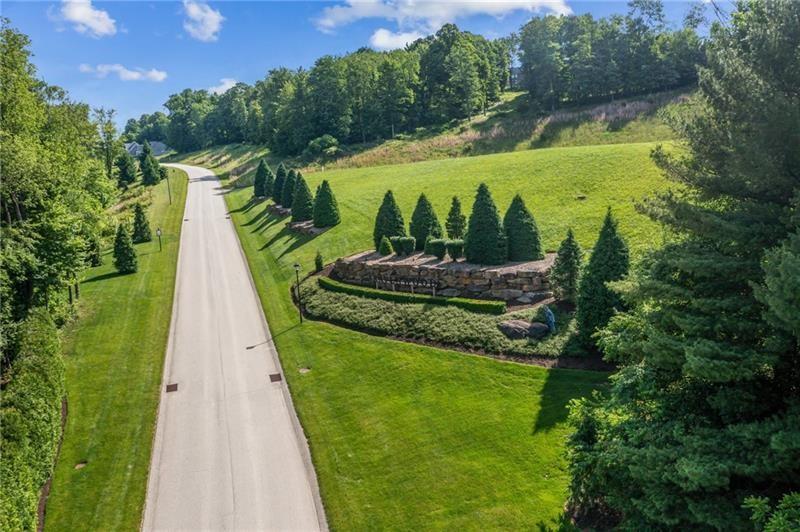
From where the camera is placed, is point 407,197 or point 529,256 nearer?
point 529,256

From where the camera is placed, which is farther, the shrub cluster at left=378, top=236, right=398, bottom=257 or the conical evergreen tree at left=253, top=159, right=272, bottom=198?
the conical evergreen tree at left=253, top=159, right=272, bottom=198

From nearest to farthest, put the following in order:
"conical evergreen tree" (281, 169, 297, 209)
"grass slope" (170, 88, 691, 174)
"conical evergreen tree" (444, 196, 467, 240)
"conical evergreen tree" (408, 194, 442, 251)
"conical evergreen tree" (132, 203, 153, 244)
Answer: "conical evergreen tree" (444, 196, 467, 240) → "conical evergreen tree" (408, 194, 442, 251) → "conical evergreen tree" (132, 203, 153, 244) → "conical evergreen tree" (281, 169, 297, 209) → "grass slope" (170, 88, 691, 174)

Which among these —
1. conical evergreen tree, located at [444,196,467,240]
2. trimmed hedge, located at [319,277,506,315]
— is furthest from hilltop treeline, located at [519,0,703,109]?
trimmed hedge, located at [319,277,506,315]

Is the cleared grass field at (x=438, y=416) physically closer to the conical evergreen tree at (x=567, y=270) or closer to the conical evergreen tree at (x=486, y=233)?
the conical evergreen tree at (x=486, y=233)

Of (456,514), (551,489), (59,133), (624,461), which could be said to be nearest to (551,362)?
(551,489)

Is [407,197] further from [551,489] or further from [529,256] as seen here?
[551,489]

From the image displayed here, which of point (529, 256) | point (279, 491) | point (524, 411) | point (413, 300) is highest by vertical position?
point (529, 256)

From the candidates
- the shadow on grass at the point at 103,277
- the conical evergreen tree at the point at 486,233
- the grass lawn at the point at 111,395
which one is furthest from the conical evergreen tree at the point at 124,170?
the conical evergreen tree at the point at 486,233

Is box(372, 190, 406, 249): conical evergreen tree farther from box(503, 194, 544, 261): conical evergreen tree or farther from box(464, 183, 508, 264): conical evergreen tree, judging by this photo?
box(503, 194, 544, 261): conical evergreen tree
